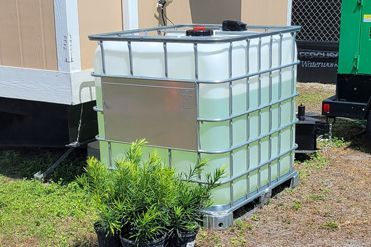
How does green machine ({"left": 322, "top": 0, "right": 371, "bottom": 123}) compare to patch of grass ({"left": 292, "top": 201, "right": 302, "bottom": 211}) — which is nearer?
patch of grass ({"left": 292, "top": 201, "right": 302, "bottom": 211})

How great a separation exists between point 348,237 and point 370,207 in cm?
72

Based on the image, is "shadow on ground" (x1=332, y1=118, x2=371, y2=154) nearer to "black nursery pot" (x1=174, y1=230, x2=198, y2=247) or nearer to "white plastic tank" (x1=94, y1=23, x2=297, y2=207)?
"white plastic tank" (x1=94, y1=23, x2=297, y2=207)

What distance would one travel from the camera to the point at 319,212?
4805mm

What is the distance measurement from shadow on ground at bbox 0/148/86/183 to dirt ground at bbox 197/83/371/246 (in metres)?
2.13

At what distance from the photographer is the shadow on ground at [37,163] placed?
5898mm

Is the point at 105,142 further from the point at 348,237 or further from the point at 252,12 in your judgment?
the point at 252,12

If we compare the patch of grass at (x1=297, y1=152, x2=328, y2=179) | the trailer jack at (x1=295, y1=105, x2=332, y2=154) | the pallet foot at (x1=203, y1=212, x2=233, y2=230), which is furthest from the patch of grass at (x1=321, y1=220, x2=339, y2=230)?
the trailer jack at (x1=295, y1=105, x2=332, y2=154)

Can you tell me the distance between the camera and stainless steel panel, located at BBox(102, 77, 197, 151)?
4.23m

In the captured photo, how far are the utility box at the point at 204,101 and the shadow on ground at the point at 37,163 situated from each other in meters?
1.24

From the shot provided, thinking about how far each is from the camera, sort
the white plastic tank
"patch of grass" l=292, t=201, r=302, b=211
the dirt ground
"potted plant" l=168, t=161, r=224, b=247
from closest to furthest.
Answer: "potted plant" l=168, t=161, r=224, b=247 → the white plastic tank → the dirt ground → "patch of grass" l=292, t=201, r=302, b=211

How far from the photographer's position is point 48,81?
541cm

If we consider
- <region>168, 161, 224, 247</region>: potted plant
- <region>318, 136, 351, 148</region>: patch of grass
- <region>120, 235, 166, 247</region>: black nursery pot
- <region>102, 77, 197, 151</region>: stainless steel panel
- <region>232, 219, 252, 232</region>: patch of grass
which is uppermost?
<region>102, 77, 197, 151</region>: stainless steel panel

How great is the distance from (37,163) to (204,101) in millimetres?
2888

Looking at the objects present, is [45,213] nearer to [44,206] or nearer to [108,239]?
[44,206]
